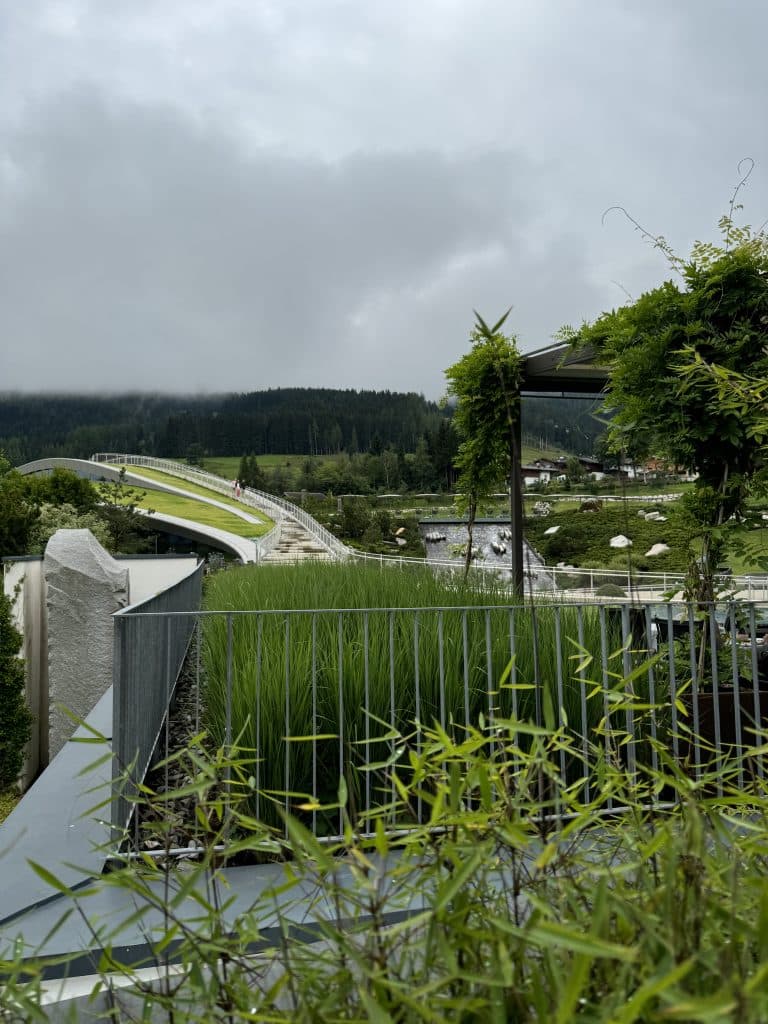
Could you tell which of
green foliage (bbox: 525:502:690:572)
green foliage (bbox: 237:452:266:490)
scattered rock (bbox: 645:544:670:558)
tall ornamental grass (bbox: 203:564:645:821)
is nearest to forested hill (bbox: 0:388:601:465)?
green foliage (bbox: 237:452:266:490)

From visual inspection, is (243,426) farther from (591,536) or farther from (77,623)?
(77,623)

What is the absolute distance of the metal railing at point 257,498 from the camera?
38969mm

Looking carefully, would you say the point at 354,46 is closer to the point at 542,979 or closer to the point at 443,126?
the point at 443,126

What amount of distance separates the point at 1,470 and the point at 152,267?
8636cm

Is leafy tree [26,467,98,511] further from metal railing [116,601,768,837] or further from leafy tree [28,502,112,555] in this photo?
metal railing [116,601,768,837]

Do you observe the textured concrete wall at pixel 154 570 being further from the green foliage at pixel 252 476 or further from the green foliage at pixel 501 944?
the green foliage at pixel 252 476

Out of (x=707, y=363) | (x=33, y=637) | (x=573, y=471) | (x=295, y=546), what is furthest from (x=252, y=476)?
(x=707, y=363)

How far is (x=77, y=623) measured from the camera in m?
7.53

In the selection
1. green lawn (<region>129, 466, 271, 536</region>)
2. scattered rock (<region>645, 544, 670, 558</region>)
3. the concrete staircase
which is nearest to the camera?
scattered rock (<region>645, 544, 670, 558</region>)

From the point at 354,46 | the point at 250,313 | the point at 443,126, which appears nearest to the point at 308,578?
the point at 354,46

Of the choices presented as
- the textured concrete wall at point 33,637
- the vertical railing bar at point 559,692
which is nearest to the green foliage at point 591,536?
the textured concrete wall at point 33,637

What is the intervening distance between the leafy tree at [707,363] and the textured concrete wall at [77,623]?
5784 mm

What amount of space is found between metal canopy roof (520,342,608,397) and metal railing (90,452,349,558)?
23243mm

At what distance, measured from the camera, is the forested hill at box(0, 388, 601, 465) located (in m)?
87.1
